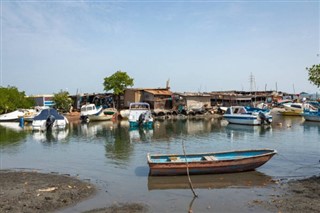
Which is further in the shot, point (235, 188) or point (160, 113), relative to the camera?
point (160, 113)

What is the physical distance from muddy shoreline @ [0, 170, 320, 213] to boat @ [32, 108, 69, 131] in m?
25.1

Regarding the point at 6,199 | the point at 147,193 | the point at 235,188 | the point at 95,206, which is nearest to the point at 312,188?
the point at 235,188

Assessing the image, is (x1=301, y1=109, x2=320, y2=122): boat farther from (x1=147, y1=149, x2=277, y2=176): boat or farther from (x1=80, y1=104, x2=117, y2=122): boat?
(x1=147, y1=149, x2=277, y2=176): boat

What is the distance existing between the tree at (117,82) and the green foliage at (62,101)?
349 inches

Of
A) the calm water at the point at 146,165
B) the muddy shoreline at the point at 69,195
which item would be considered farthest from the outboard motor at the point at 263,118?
the muddy shoreline at the point at 69,195

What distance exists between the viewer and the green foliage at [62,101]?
63875mm

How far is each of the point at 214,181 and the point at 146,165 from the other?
16.4ft

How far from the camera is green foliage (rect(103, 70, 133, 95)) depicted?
6080 centimetres

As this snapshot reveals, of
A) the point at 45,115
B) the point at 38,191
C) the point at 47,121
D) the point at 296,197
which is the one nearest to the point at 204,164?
the point at 296,197

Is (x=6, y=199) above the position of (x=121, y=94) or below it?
below

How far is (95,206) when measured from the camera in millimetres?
12070

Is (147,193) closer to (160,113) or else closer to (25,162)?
(25,162)

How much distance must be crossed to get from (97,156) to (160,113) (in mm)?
37239

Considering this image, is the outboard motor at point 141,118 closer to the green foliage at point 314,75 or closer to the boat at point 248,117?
the boat at point 248,117
